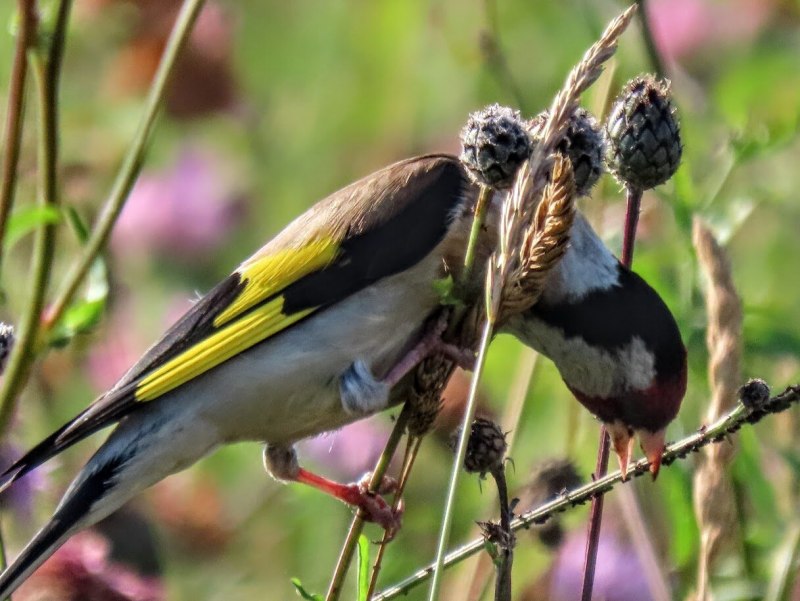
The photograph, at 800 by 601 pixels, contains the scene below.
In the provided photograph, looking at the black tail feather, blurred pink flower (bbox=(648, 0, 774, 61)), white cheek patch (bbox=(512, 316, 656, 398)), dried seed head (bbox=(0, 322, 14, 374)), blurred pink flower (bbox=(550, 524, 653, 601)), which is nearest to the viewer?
dried seed head (bbox=(0, 322, 14, 374))

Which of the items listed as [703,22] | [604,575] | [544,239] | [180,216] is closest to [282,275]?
[604,575]

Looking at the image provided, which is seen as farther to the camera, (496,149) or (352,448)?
(352,448)

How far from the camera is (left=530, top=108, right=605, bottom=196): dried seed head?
2584mm

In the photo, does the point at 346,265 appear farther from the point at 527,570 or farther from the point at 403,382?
the point at 527,570

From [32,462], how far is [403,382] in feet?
2.89

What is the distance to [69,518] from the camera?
10.4 feet

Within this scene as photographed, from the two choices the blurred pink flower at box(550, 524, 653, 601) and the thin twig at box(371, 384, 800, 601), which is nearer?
the thin twig at box(371, 384, 800, 601)

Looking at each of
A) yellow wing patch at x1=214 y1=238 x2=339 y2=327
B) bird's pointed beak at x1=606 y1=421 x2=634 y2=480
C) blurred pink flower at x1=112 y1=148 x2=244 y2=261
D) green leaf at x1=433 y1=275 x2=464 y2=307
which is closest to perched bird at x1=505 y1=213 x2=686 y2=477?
bird's pointed beak at x1=606 y1=421 x2=634 y2=480

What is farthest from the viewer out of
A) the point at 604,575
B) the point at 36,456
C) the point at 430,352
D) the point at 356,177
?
the point at 356,177

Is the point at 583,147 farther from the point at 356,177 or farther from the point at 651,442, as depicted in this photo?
the point at 356,177

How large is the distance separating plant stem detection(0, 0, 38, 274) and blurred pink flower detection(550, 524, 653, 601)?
1598 mm

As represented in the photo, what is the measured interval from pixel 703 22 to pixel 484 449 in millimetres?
4179

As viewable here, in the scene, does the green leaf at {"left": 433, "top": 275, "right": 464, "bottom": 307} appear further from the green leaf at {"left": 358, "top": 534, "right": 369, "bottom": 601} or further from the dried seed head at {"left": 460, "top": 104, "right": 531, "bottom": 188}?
the green leaf at {"left": 358, "top": 534, "right": 369, "bottom": 601}

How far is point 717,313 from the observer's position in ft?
9.23
